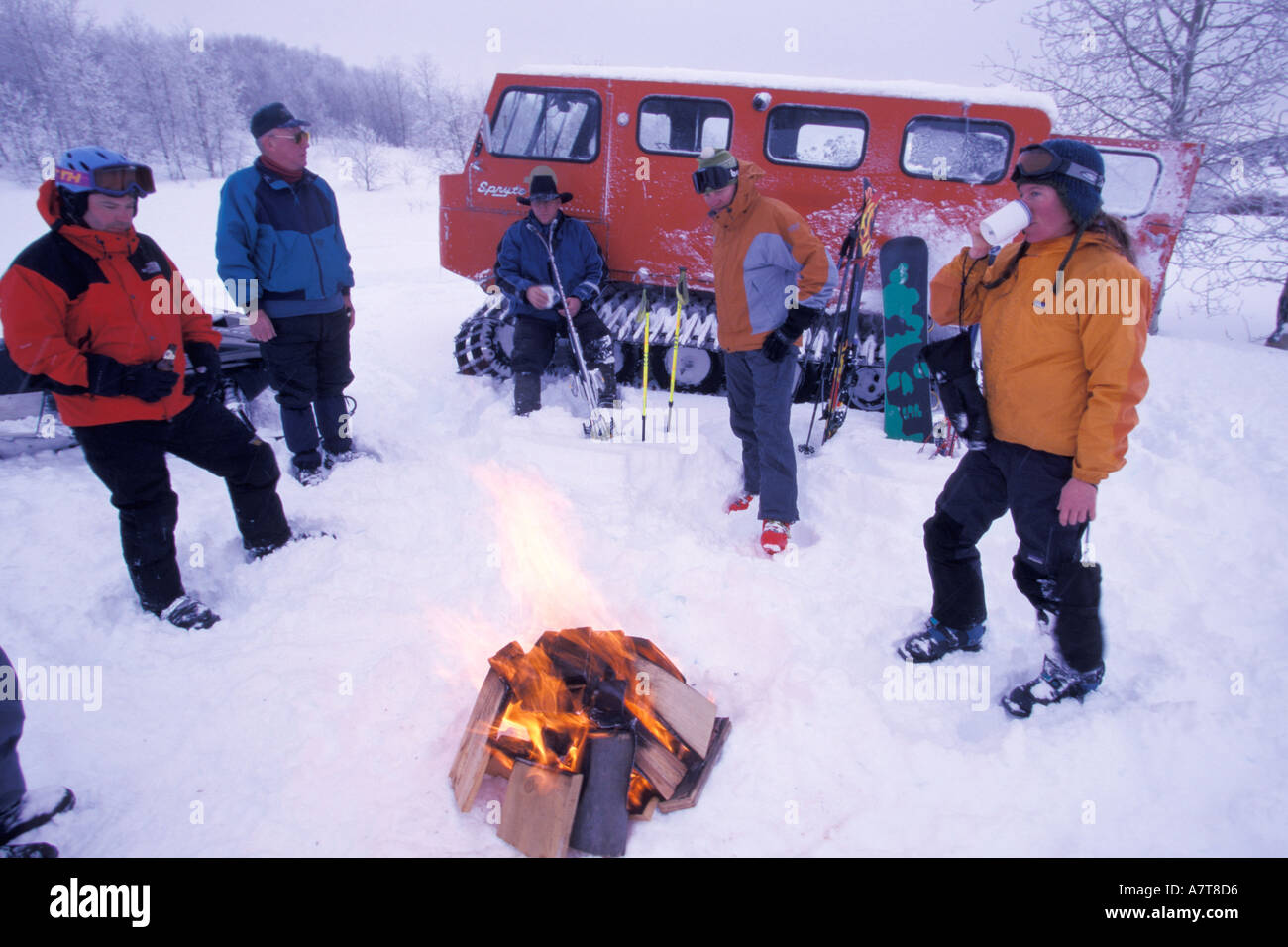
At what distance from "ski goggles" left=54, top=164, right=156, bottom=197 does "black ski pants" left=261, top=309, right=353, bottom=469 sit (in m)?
1.27

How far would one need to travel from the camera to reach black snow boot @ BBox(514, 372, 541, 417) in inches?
203

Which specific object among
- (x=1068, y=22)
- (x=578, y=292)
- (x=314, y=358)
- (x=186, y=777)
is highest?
(x=1068, y=22)

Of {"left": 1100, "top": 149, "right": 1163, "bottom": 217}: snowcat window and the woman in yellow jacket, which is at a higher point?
{"left": 1100, "top": 149, "right": 1163, "bottom": 217}: snowcat window

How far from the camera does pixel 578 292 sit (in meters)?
5.07

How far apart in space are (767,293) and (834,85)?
330cm

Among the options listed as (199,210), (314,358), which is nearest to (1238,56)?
(314,358)

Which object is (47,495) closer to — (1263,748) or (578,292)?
(578,292)

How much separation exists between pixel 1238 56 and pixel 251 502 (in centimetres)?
1173

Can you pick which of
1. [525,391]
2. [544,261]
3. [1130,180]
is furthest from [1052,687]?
[1130,180]

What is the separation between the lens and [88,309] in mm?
2689

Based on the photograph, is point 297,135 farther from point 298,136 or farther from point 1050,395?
point 1050,395

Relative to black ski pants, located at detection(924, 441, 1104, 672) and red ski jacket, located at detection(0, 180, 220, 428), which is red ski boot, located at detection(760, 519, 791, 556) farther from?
red ski jacket, located at detection(0, 180, 220, 428)

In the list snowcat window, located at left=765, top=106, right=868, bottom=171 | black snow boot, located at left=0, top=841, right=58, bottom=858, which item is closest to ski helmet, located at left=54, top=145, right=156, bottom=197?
black snow boot, located at left=0, top=841, right=58, bottom=858

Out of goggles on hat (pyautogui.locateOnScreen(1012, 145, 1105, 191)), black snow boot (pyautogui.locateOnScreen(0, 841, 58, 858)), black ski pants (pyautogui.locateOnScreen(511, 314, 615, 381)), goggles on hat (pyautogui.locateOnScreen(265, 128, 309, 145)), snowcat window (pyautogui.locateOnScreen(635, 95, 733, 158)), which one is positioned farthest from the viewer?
snowcat window (pyautogui.locateOnScreen(635, 95, 733, 158))
